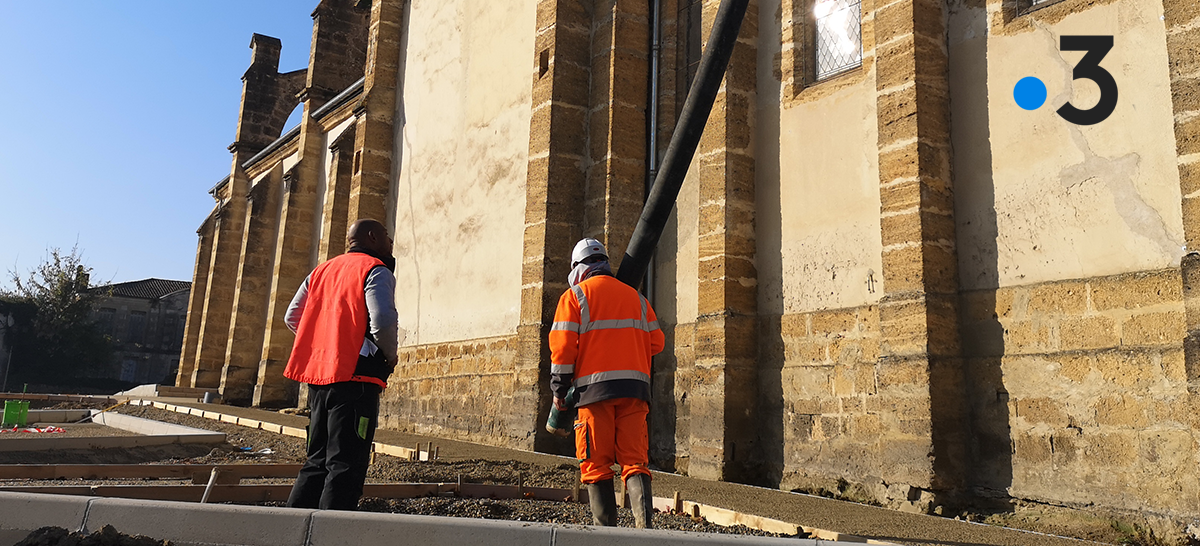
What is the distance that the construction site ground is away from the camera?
16.3 ft

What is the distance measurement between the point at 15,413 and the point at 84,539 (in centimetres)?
1046

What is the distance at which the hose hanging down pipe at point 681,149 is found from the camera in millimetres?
5043

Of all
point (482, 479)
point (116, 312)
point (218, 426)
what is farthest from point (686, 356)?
point (116, 312)

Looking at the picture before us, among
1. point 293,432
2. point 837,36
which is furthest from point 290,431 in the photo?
point 837,36

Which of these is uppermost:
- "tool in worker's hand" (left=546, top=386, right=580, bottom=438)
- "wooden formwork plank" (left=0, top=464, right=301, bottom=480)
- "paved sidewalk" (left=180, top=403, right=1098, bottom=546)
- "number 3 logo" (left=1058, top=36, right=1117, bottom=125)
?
"number 3 logo" (left=1058, top=36, right=1117, bottom=125)

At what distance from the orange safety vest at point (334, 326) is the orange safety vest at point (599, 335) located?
0.98 meters

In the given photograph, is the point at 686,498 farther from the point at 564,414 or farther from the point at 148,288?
the point at 148,288

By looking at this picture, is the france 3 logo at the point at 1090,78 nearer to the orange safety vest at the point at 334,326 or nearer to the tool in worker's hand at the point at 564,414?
the tool in worker's hand at the point at 564,414

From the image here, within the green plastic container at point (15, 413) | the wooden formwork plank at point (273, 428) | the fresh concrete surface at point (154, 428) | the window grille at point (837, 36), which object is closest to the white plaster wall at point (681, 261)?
the window grille at point (837, 36)

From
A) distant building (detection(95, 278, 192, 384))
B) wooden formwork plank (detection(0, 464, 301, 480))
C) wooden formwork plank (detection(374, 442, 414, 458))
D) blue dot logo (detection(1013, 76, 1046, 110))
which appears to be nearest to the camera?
wooden formwork plank (detection(0, 464, 301, 480))

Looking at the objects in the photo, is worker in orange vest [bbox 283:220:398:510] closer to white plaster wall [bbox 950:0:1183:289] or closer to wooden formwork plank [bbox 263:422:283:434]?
white plaster wall [bbox 950:0:1183:289]

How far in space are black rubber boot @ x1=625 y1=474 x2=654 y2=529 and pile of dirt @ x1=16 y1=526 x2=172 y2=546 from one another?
2067mm

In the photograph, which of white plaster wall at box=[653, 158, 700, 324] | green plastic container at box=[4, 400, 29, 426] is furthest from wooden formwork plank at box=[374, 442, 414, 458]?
green plastic container at box=[4, 400, 29, 426]

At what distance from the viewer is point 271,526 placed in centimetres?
351
